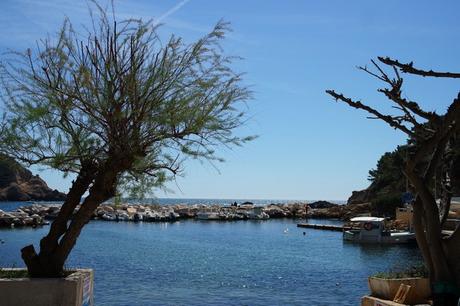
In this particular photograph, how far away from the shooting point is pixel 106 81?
1066 cm

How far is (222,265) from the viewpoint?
38438mm

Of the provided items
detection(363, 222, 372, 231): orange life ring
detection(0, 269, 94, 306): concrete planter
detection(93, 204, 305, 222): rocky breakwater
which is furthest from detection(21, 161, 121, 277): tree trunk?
detection(93, 204, 305, 222): rocky breakwater

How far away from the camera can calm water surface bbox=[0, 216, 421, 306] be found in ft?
83.1

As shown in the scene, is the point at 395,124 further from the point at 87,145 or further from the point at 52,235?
the point at 52,235

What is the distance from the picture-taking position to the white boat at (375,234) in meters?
55.2

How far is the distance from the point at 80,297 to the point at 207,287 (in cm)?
1823

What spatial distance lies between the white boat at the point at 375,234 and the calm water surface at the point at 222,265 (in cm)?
170

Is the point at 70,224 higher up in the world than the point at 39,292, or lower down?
higher up

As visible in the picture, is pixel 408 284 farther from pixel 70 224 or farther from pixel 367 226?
pixel 367 226

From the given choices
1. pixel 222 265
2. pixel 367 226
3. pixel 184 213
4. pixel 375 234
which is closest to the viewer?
pixel 222 265

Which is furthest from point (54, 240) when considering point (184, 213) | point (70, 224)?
point (184, 213)

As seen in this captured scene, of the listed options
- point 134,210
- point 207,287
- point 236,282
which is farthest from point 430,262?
point 134,210

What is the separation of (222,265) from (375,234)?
2252cm

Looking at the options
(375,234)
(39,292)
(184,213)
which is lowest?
(39,292)
